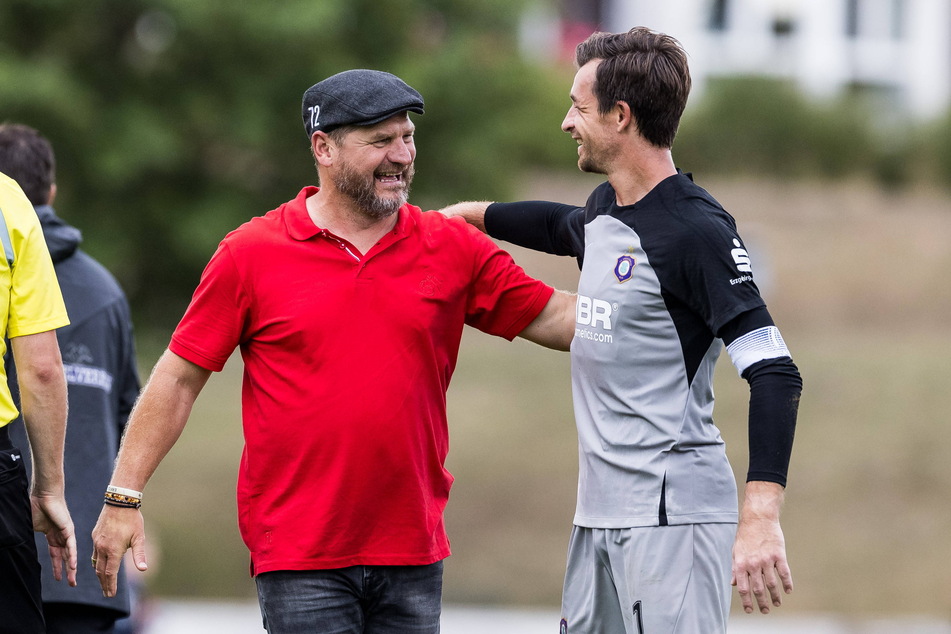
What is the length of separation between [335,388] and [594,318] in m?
0.78

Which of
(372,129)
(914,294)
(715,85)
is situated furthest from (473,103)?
(715,85)

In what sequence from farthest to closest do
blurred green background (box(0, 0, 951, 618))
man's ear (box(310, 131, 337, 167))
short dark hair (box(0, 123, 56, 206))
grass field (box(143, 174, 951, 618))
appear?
grass field (box(143, 174, 951, 618)), blurred green background (box(0, 0, 951, 618)), short dark hair (box(0, 123, 56, 206)), man's ear (box(310, 131, 337, 167))

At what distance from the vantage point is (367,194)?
3.89 metres

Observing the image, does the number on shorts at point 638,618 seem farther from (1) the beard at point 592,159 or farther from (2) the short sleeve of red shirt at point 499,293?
(1) the beard at point 592,159

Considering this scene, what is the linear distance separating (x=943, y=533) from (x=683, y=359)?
12.3 meters

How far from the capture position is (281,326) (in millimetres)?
3803

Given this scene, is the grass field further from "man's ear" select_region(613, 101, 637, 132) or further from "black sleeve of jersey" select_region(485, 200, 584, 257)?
"man's ear" select_region(613, 101, 637, 132)

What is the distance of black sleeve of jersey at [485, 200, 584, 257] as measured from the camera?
13.4 ft

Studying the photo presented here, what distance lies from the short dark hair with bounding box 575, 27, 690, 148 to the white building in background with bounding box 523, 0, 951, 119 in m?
35.4

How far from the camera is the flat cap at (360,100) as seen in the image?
384cm

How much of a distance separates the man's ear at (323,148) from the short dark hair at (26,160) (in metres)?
1.09

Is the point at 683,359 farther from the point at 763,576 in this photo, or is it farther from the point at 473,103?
the point at 473,103

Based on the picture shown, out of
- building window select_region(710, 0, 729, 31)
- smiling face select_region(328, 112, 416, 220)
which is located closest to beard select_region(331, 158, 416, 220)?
smiling face select_region(328, 112, 416, 220)

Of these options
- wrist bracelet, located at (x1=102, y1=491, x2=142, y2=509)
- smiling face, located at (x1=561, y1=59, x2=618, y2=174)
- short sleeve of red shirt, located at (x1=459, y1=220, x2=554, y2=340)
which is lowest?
wrist bracelet, located at (x1=102, y1=491, x2=142, y2=509)
